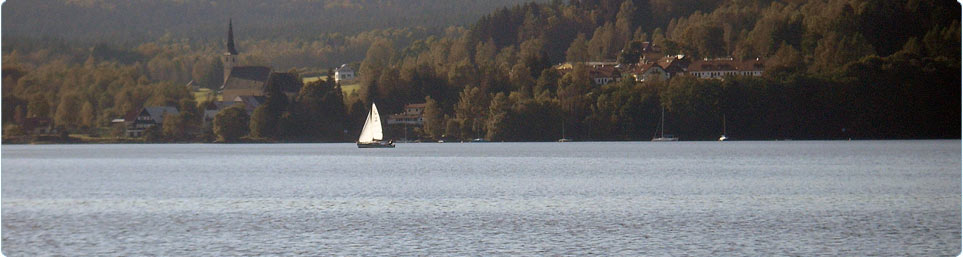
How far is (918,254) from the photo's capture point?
84.8 feet

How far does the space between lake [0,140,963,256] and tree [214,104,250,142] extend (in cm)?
10505

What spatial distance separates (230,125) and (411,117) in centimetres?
2652

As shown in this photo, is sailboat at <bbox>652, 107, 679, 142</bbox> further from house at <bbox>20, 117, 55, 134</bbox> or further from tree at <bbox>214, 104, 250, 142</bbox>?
house at <bbox>20, 117, 55, 134</bbox>

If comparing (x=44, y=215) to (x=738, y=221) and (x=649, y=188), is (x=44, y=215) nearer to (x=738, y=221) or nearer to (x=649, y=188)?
(x=738, y=221)

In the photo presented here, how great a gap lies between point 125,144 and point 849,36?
4510 inches

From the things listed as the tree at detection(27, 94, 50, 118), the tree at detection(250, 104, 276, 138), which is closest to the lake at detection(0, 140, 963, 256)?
the tree at detection(250, 104, 276, 138)

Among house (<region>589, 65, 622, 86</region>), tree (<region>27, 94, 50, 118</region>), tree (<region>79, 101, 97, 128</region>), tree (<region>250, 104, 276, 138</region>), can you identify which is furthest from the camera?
tree (<region>79, 101, 97, 128</region>)

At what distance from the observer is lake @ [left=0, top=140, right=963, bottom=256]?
28.2 m

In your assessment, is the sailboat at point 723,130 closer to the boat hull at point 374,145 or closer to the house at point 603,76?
the house at point 603,76

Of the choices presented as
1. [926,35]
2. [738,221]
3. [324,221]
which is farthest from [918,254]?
[926,35]

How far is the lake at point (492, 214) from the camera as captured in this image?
28.2m

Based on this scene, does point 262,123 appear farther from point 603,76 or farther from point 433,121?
point 603,76

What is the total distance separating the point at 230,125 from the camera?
172m

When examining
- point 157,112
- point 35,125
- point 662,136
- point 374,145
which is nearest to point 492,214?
point 374,145
